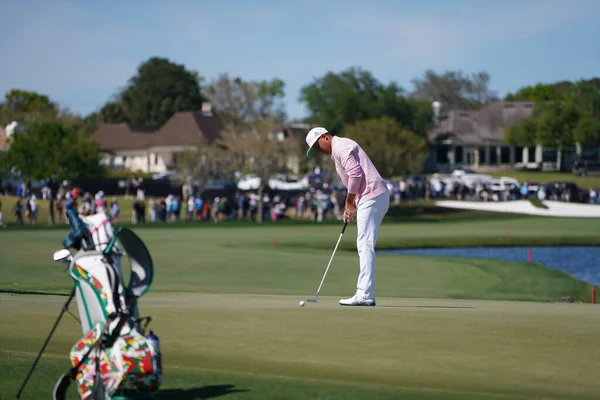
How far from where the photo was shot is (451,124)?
418 feet

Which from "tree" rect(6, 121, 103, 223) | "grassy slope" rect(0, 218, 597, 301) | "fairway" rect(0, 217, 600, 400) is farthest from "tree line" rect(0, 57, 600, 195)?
"fairway" rect(0, 217, 600, 400)

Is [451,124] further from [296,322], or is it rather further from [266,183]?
[296,322]

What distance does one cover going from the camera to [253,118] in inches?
5906

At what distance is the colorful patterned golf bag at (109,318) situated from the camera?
7016 mm

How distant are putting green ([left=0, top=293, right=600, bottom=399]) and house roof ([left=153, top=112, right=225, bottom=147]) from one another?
108 meters

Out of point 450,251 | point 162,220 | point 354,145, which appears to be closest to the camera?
point 354,145

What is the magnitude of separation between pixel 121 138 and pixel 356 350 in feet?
401

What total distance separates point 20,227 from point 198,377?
48.4m

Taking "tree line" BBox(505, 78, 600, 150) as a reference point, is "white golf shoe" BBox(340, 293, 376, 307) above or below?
below

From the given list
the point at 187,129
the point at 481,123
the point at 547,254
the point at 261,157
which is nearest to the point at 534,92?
the point at 481,123

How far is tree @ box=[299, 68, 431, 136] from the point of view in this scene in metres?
114

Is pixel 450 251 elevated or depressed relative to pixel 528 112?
depressed

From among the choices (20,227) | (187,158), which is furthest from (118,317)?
(187,158)

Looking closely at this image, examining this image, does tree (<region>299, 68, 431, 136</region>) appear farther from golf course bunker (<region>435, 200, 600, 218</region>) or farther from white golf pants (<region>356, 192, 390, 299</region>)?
white golf pants (<region>356, 192, 390, 299</region>)
